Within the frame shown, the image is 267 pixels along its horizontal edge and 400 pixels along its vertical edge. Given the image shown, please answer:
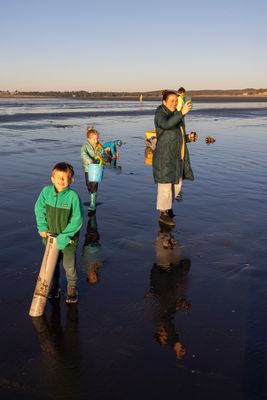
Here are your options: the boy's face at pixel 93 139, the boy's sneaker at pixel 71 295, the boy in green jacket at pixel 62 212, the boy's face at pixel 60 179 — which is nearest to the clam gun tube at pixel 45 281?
the boy in green jacket at pixel 62 212

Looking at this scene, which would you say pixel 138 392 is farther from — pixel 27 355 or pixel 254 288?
pixel 254 288

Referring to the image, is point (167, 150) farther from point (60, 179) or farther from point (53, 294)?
point (53, 294)

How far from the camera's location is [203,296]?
15.6ft

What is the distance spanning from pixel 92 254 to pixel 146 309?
1757 millimetres

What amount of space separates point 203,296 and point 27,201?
5.24m

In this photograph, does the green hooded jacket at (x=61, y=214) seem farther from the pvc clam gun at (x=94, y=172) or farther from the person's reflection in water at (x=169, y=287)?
the pvc clam gun at (x=94, y=172)

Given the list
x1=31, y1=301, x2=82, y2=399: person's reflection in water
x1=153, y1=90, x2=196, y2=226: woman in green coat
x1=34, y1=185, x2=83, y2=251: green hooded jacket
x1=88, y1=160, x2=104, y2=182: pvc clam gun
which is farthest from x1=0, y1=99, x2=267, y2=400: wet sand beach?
x1=34, y1=185, x2=83, y2=251: green hooded jacket

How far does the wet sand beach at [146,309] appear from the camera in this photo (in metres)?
3.29

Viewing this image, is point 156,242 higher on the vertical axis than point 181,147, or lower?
lower

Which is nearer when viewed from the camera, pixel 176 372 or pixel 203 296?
pixel 176 372

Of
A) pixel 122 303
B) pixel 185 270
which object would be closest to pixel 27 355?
pixel 122 303

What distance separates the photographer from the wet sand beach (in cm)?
329

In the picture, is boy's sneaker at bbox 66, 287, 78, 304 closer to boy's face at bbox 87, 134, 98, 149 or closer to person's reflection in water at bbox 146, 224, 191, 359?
person's reflection in water at bbox 146, 224, 191, 359

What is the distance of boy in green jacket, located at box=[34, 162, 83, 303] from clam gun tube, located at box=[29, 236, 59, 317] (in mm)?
89
